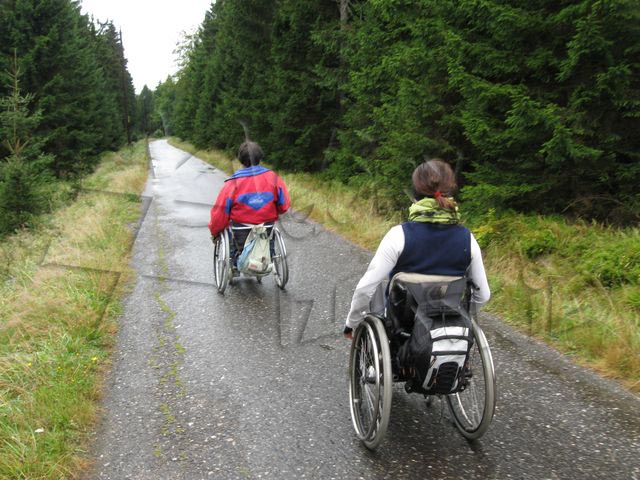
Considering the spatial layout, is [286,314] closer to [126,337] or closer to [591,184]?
[126,337]

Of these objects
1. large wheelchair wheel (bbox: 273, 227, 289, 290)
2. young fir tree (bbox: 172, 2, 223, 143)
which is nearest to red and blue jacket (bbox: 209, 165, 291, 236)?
large wheelchair wheel (bbox: 273, 227, 289, 290)

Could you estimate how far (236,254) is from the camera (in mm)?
6496

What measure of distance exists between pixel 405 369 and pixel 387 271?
2.04ft

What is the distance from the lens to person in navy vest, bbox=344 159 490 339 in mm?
2959

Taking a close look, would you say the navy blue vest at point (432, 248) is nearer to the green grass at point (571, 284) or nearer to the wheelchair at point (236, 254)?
the green grass at point (571, 284)

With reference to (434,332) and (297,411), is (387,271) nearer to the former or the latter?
(434,332)

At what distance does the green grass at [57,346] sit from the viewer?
3125 mm

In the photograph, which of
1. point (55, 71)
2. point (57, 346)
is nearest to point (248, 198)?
point (57, 346)

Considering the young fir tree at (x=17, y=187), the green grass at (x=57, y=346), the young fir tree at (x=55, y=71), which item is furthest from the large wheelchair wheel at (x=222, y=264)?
the young fir tree at (x=55, y=71)

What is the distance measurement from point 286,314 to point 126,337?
178 cm

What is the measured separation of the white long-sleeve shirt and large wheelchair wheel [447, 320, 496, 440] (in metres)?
0.26

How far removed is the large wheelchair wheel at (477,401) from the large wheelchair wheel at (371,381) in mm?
544

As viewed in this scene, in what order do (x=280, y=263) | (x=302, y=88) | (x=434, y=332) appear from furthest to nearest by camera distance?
1. (x=302, y=88)
2. (x=280, y=263)
3. (x=434, y=332)

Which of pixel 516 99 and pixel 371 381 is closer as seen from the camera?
pixel 371 381
